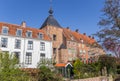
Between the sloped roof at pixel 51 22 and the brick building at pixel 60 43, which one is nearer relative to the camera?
the brick building at pixel 60 43

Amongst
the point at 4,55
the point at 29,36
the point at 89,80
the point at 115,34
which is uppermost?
the point at 29,36

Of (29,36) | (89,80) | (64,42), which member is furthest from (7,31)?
(89,80)

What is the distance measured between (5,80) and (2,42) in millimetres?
22095

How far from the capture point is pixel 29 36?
34875mm

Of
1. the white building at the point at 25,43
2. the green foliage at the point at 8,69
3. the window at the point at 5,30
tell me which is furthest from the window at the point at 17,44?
the green foliage at the point at 8,69

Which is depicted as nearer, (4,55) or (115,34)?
(4,55)

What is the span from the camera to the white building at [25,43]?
31.6 meters

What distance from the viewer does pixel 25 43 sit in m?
33.6

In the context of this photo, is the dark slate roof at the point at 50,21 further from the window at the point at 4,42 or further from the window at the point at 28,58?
the window at the point at 4,42

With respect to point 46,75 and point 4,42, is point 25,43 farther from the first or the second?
point 46,75

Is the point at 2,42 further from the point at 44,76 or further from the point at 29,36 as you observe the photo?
the point at 44,76

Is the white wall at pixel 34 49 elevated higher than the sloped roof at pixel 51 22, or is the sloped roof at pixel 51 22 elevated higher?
the sloped roof at pixel 51 22

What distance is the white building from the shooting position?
3164 centimetres

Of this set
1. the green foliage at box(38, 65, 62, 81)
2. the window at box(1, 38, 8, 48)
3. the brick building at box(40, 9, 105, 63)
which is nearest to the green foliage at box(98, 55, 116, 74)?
the brick building at box(40, 9, 105, 63)
